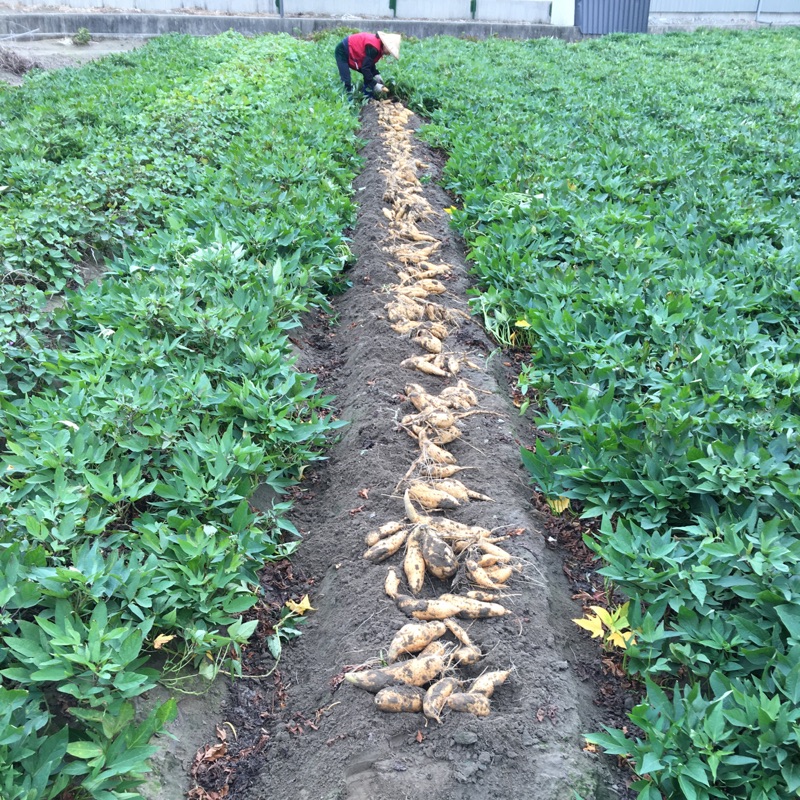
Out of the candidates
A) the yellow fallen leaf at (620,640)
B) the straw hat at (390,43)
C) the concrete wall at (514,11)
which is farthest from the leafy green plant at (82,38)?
the yellow fallen leaf at (620,640)

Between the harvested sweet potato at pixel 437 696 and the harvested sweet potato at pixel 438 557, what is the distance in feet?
1.67

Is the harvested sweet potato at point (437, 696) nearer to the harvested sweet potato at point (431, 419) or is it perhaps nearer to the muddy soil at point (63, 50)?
the harvested sweet potato at point (431, 419)

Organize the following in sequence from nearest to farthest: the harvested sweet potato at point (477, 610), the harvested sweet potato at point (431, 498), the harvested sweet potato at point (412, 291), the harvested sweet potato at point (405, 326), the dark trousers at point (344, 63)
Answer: the harvested sweet potato at point (477, 610) < the harvested sweet potato at point (431, 498) < the harvested sweet potato at point (405, 326) < the harvested sweet potato at point (412, 291) < the dark trousers at point (344, 63)

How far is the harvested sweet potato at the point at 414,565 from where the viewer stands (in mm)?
2627

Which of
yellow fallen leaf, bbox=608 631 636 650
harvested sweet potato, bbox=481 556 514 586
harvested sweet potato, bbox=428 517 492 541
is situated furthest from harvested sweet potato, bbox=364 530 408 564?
yellow fallen leaf, bbox=608 631 636 650

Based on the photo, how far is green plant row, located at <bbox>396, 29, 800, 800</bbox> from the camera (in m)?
2.04

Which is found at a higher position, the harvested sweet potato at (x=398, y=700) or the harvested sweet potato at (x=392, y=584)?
the harvested sweet potato at (x=392, y=584)

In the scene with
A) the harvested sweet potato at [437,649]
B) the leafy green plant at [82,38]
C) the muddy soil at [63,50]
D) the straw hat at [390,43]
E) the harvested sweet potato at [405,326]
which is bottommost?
the harvested sweet potato at [437,649]

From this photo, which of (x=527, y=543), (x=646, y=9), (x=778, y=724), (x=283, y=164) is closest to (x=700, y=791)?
(x=778, y=724)

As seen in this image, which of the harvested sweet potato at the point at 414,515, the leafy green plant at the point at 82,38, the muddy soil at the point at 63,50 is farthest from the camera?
the leafy green plant at the point at 82,38

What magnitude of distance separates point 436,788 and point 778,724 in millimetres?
981

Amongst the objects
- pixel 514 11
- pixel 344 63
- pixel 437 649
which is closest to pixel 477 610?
pixel 437 649

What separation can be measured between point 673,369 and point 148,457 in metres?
2.60

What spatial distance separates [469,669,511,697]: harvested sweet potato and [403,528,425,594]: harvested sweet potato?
47 cm
